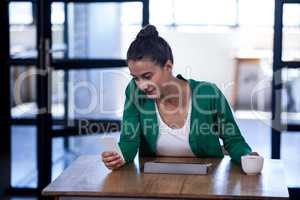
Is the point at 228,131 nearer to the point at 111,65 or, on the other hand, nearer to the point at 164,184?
the point at 164,184

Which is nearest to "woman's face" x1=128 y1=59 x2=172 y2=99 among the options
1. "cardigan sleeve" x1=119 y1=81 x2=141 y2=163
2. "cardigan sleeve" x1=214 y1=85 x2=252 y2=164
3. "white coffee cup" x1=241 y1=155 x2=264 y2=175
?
"cardigan sleeve" x1=119 y1=81 x2=141 y2=163

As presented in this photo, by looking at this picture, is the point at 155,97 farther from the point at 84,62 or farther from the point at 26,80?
the point at 26,80

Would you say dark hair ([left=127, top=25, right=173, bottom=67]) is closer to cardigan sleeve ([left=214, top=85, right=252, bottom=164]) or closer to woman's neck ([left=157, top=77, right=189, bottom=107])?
woman's neck ([left=157, top=77, right=189, bottom=107])

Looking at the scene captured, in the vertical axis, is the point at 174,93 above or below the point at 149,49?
below

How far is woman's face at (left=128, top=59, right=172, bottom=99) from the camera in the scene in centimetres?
222

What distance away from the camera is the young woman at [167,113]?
224cm

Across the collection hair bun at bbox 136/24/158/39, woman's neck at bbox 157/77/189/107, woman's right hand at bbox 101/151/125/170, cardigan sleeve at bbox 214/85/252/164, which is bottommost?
woman's right hand at bbox 101/151/125/170

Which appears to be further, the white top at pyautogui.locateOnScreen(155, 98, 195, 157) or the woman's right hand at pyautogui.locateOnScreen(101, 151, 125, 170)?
the white top at pyautogui.locateOnScreen(155, 98, 195, 157)

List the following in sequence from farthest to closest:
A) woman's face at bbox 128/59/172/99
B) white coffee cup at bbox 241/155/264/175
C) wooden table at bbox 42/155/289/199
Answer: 1. woman's face at bbox 128/59/172/99
2. white coffee cup at bbox 241/155/264/175
3. wooden table at bbox 42/155/289/199

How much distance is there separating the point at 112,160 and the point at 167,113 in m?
0.32

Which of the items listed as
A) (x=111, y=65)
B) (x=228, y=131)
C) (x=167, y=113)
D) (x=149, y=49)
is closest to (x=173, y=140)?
(x=167, y=113)

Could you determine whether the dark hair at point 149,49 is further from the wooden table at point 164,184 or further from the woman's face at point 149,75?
the wooden table at point 164,184

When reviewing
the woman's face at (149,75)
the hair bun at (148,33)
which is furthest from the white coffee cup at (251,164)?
the hair bun at (148,33)

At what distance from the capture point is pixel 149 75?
7.34 feet
